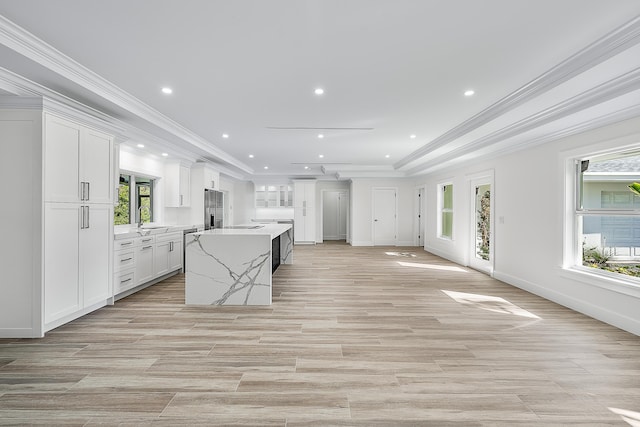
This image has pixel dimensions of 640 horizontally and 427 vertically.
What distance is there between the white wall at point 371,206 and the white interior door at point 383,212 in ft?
0.43

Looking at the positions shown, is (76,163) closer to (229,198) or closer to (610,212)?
(610,212)

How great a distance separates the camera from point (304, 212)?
36.7 feet

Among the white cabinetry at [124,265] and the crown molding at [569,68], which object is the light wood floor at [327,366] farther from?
the crown molding at [569,68]

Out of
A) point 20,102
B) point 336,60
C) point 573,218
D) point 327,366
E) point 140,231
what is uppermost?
point 336,60

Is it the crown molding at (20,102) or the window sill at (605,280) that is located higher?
the crown molding at (20,102)

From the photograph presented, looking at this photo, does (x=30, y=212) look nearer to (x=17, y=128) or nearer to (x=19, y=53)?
(x=17, y=128)

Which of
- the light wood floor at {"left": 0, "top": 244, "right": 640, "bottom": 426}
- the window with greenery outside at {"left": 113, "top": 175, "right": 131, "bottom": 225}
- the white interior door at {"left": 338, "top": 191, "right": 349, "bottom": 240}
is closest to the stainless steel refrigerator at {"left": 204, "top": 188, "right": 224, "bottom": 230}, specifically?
the window with greenery outside at {"left": 113, "top": 175, "right": 131, "bottom": 225}

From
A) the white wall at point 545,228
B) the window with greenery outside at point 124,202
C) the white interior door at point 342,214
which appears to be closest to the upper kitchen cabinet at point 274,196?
the white interior door at point 342,214

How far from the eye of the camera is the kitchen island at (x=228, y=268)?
4.17 m

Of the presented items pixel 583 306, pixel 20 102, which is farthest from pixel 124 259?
pixel 583 306

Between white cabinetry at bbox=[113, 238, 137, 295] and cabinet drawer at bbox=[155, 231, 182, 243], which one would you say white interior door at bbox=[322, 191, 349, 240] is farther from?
white cabinetry at bbox=[113, 238, 137, 295]

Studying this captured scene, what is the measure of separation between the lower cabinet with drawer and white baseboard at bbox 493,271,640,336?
5747 millimetres

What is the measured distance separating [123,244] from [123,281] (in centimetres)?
50

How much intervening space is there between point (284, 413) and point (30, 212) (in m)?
2.99
